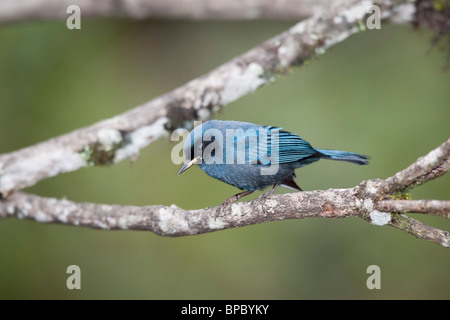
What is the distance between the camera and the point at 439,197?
4.96 m

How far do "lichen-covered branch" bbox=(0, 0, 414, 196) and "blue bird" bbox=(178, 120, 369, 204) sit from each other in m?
0.41

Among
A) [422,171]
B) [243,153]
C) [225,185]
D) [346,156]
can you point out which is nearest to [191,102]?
[243,153]

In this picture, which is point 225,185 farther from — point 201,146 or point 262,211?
point 262,211

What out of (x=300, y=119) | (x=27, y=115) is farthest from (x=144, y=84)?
(x=300, y=119)

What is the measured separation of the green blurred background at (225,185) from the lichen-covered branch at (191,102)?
135cm

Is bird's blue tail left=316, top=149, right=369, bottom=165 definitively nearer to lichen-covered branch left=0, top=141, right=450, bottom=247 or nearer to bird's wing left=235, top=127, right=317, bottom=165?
bird's wing left=235, top=127, right=317, bottom=165

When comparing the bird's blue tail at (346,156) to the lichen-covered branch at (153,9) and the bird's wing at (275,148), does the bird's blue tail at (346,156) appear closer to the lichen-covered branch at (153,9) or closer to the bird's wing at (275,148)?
the bird's wing at (275,148)

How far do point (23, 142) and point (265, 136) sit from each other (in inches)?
136

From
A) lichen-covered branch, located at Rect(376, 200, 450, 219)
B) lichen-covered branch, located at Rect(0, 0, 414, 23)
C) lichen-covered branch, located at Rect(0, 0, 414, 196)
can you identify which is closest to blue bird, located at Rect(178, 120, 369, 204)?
lichen-covered branch, located at Rect(0, 0, 414, 196)

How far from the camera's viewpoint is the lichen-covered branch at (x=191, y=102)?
146 inches

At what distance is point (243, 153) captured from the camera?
3.28 m

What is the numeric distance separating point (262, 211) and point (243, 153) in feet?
1.83

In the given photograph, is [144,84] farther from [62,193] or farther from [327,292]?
[327,292]

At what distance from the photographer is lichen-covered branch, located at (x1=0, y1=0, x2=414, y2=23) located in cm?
491
